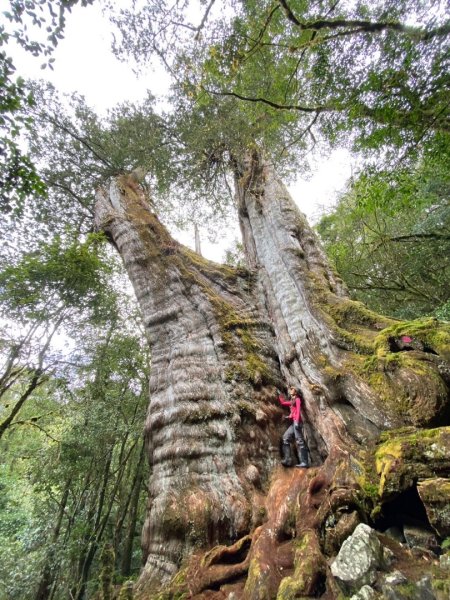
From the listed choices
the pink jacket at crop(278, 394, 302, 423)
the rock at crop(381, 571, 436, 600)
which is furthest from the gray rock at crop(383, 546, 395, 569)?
the pink jacket at crop(278, 394, 302, 423)

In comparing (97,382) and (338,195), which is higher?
(338,195)

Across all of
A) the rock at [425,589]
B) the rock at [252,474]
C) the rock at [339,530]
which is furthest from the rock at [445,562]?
the rock at [252,474]

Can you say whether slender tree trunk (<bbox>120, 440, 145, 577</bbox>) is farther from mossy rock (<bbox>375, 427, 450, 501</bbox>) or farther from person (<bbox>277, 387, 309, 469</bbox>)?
mossy rock (<bbox>375, 427, 450, 501</bbox>)

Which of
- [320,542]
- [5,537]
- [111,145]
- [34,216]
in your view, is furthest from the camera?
[5,537]

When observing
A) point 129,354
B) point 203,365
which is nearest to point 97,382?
point 129,354

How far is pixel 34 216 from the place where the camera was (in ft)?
26.4

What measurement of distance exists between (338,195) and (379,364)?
11098 mm

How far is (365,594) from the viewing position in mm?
1650

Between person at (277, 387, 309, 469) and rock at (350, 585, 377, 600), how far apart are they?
1609 mm

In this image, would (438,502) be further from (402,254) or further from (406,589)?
(402,254)

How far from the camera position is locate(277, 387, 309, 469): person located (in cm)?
340

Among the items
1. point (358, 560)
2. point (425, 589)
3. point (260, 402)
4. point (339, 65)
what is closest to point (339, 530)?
point (358, 560)

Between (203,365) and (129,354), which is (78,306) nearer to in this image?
(129,354)

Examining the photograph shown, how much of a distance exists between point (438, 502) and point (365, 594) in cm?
63
